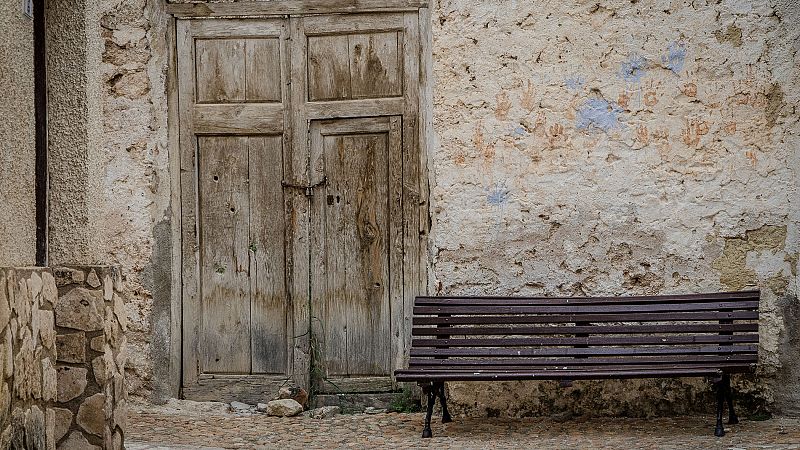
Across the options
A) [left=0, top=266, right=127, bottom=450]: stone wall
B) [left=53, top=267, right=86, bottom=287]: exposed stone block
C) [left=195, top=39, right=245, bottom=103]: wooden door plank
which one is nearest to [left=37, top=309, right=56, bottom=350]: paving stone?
[left=0, top=266, right=127, bottom=450]: stone wall

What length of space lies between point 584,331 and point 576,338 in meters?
0.06

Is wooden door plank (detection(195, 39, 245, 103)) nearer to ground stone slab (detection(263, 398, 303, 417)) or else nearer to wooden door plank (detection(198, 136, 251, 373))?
wooden door plank (detection(198, 136, 251, 373))

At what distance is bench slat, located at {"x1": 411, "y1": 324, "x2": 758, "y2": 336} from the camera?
4.96m

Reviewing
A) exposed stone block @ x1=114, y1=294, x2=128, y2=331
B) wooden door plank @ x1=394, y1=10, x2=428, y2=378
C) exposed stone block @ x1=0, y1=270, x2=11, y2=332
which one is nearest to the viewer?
exposed stone block @ x1=0, y1=270, x2=11, y2=332

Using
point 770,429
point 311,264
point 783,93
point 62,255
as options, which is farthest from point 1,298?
point 783,93

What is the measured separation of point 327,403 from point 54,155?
2118mm

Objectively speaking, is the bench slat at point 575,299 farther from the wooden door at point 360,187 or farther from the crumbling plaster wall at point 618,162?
the wooden door at point 360,187

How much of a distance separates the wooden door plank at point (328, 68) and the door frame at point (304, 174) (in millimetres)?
163

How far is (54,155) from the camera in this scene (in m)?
4.79

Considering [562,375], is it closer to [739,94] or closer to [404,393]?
[404,393]

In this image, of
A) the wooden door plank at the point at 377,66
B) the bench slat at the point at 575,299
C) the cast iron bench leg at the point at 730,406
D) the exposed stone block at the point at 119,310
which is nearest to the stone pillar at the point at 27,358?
the exposed stone block at the point at 119,310

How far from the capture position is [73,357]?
13.4 ft

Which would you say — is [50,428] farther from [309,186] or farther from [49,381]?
[309,186]

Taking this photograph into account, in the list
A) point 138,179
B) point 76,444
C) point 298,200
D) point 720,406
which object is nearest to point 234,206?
point 298,200
